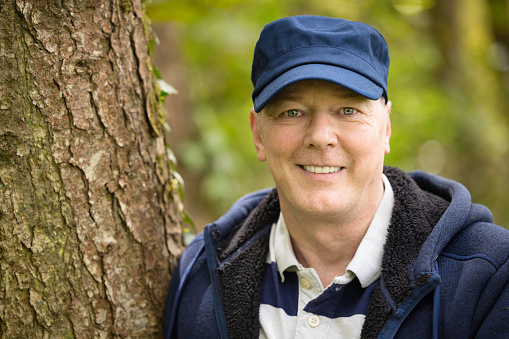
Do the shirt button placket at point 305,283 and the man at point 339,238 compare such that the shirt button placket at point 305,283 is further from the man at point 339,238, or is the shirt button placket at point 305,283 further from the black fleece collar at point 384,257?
the black fleece collar at point 384,257

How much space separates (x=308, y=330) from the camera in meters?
1.71

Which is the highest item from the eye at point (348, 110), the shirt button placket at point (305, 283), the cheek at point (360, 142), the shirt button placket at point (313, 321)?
the eye at point (348, 110)

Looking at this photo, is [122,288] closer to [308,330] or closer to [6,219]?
[6,219]

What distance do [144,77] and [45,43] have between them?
0.39m

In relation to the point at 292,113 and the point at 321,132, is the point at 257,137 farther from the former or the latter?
the point at 321,132

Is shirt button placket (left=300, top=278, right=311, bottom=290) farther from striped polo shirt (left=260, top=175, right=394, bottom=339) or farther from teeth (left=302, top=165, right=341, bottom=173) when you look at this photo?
teeth (left=302, top=165, right=341, bottom=173)

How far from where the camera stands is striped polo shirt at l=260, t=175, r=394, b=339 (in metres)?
1.71

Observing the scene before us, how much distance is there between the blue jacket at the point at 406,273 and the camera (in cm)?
150

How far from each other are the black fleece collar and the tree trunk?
33cm

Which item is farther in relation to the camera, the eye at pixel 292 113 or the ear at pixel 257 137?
the ear at pixel 257 137

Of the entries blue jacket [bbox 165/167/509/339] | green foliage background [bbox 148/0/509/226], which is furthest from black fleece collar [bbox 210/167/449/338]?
green foliage background [bbox 148/0/509/226]

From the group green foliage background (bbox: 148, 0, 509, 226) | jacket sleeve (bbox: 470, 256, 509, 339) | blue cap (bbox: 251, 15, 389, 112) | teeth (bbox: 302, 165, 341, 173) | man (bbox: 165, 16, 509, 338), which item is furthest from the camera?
green foliage background (bbox: 148, 0, 509, 226)

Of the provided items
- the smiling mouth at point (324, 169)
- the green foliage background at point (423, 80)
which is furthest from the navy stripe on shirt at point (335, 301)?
the green foliage background at point (423, 80)

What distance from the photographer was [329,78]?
163 cm
